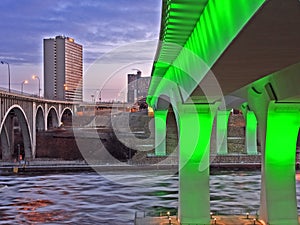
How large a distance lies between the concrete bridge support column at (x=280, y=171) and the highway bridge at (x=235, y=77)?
0.16 ft

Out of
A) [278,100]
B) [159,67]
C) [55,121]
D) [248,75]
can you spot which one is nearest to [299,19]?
[248,75]

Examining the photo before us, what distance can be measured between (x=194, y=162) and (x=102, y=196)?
588 inches

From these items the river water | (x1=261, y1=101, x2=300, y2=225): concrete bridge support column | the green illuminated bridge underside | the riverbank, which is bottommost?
the river water

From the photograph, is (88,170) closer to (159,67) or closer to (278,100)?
(159,67)

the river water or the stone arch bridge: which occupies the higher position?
the stone arch bridge

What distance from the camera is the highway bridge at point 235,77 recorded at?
9.70 metres

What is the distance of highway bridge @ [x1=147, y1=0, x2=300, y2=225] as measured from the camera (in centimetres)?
970

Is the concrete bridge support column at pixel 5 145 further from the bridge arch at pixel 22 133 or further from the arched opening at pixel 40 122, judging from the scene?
the arched opening at pixel 40 122

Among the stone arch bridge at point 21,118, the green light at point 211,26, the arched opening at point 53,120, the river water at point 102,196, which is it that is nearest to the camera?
the green light at point 211,26

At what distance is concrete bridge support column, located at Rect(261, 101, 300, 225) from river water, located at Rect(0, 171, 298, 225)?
986cm

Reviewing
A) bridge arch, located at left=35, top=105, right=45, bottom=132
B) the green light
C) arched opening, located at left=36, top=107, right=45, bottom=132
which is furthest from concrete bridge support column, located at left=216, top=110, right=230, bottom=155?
the green light

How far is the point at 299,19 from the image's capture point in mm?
7996

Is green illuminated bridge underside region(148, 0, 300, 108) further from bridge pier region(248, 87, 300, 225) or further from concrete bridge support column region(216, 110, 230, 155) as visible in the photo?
concrete bridge support column region(216, 110, 230, 155)

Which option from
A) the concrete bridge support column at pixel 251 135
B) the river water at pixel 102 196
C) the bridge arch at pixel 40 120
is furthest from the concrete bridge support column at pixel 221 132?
the bridge arch at pixel 40 120
